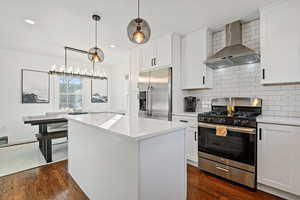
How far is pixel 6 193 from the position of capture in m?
1.95

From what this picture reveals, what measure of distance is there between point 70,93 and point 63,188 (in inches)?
147

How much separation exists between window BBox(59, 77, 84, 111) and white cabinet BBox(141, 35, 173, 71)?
2.91 metres

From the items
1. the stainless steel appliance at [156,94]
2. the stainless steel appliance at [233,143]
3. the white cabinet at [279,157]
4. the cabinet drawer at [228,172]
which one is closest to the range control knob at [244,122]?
the stainless steel appliance at [233,143]

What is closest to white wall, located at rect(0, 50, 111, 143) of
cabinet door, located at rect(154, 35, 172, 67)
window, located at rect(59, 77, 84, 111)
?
window, located at rect(59, 77, 84, 111)

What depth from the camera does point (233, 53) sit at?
7.64 feet

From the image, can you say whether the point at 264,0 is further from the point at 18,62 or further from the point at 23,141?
the point at 23,141

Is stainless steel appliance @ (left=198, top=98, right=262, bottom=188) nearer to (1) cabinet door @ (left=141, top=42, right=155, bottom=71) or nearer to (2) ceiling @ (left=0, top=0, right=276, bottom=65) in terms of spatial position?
(2) ceiling @ (left=0, top=0, right=276, bottom=65)

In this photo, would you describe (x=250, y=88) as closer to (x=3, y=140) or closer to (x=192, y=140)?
(x=192, y=140)

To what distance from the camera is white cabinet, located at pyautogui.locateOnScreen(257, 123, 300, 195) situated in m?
1.74

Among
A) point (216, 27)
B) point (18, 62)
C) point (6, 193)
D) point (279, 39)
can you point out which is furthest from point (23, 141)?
point (279, 39)

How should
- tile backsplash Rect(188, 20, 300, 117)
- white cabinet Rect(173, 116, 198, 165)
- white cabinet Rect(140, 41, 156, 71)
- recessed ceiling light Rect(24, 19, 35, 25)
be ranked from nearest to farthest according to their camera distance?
tile backsplash Rect(188, 20, 300, 117) < recessed ceiling light Rect(24, 19, 35, 25) < white cabinet Rect(173, 116, 198, 165) < white cabinet Rect(140, 41, 156, 71)

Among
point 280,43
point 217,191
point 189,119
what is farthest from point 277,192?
point 280,43

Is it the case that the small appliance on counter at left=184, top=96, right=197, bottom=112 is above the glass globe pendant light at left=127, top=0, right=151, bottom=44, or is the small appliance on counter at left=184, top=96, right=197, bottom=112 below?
below

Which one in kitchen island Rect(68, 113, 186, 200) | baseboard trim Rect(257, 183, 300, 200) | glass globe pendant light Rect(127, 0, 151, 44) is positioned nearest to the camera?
kitchen island Rect(68, 113, 186, 200)
